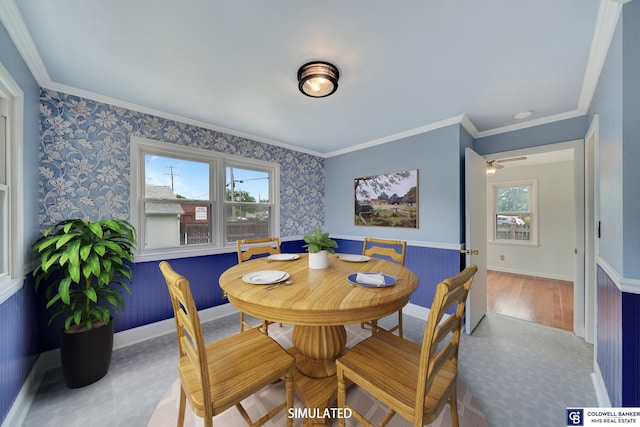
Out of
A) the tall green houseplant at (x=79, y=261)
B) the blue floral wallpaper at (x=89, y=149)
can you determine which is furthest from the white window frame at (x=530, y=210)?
the tall green houseplant at (x=79, y=261)

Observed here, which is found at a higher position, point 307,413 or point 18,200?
point 18,200

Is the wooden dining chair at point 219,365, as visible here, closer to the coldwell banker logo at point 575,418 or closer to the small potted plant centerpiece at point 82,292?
the small potted plant centerpiece at point 82,292

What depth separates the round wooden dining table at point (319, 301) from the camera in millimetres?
1073

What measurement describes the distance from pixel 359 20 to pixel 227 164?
2.31 meters

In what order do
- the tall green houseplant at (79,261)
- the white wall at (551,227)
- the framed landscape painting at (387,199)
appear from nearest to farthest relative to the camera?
the tall green houseplant at (79,261) → the framed landscape painting at (387,199) → the white wall at (551,227)

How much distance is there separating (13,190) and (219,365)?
1756 millimetres

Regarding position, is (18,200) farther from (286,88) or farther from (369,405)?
(369,405)

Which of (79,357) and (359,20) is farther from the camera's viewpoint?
(79,357)

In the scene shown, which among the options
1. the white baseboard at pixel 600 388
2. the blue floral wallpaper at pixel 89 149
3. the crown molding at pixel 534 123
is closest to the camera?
the white baseboard at pixel 600 388

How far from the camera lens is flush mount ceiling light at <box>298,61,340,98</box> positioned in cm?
167

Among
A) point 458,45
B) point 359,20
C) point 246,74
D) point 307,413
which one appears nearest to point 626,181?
point 458,45

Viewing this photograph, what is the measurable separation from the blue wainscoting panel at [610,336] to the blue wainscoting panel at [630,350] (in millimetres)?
26

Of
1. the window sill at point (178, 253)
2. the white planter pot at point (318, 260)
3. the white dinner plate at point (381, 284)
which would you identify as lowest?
the window sill at point (178, 253)

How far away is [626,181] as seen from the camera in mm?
1161
